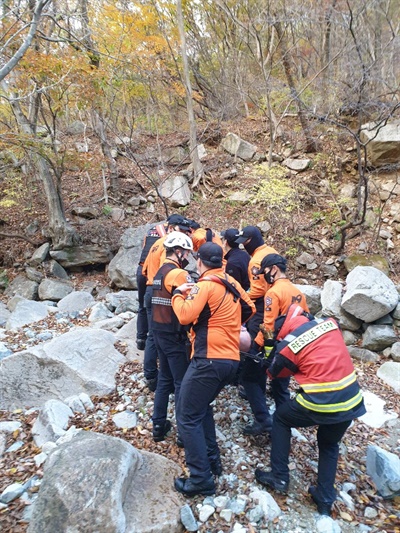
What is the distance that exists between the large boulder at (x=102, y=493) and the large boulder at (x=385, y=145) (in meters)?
10.5

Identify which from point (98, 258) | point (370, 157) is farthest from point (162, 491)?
point (370, 157)

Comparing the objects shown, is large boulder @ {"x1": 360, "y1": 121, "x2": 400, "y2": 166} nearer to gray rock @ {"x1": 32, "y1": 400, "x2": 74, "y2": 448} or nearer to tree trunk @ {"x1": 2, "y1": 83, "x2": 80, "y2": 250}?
tree trunk @ {"x1": 2, "y1": 83, "x2": 80, "y2": 250}

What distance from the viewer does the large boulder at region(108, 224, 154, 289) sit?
8852 mm

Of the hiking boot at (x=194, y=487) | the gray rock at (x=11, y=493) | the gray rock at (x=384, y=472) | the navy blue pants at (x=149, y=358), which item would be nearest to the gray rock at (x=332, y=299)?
the gray rock at (x=384, y=472)

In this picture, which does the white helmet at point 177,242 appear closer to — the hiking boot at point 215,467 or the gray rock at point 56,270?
the hiking boot at point 215,467

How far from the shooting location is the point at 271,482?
3.01m

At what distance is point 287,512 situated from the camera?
9.39ft

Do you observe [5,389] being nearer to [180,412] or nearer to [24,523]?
[24,523]

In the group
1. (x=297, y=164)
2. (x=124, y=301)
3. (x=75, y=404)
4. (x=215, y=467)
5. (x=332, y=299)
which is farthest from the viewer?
(x=297, y=164)

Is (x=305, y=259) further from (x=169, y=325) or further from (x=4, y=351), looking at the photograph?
(x=4, y=351)

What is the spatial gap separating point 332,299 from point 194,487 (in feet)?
15.5

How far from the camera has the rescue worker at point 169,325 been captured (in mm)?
3264

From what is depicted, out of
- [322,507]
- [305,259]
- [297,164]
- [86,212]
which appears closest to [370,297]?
[305,259]

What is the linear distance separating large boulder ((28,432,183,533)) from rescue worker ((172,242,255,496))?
262 millimetres
